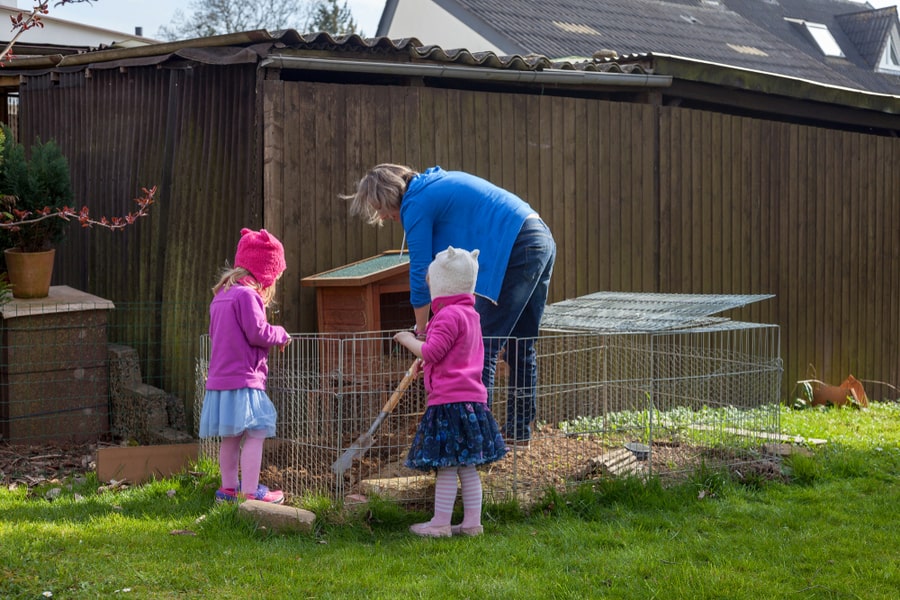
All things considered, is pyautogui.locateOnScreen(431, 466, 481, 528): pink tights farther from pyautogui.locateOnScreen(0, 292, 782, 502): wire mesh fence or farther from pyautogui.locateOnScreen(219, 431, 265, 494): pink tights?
pyautogui.locateOnScreen(219, 431, 265, 494): pink tights

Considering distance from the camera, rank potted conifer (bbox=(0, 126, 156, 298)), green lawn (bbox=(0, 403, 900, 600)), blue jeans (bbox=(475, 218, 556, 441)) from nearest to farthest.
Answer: green lawn (bbox=(0, 403, 900, 600)) < blue jeans (bbox=(475, 218, 556, 441)) < potted conifer (bbox=(0, 126, 156, 298))

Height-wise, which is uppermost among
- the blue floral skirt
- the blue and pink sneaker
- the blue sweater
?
the blue sweater

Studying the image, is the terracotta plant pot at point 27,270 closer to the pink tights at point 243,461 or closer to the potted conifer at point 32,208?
the potted conifer at point 32,208

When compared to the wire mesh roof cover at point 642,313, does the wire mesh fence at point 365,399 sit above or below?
below

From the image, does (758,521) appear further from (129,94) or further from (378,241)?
(129,94)

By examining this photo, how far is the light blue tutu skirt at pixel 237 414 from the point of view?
4.93m

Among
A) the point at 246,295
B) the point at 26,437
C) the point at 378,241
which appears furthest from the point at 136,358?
the point at 246,295

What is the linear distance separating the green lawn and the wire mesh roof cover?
0.84 m

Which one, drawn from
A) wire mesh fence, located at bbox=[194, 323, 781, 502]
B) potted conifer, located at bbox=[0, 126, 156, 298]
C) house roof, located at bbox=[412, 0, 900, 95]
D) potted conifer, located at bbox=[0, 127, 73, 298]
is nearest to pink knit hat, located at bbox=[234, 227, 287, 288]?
wire mesh fence, located at bbox=[194, 323, 781, 502]

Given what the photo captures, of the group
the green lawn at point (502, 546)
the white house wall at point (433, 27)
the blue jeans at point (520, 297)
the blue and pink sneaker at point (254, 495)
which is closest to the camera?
the green lawn at point (502, 546)

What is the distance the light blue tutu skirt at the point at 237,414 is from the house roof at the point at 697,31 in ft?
41.4

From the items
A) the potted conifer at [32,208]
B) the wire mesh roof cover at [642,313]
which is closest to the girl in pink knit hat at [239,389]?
the wire mesh roof cover at [642,313]

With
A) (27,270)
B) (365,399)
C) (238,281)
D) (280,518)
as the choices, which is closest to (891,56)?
(365,399)

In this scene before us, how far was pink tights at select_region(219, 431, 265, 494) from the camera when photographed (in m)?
4.94
